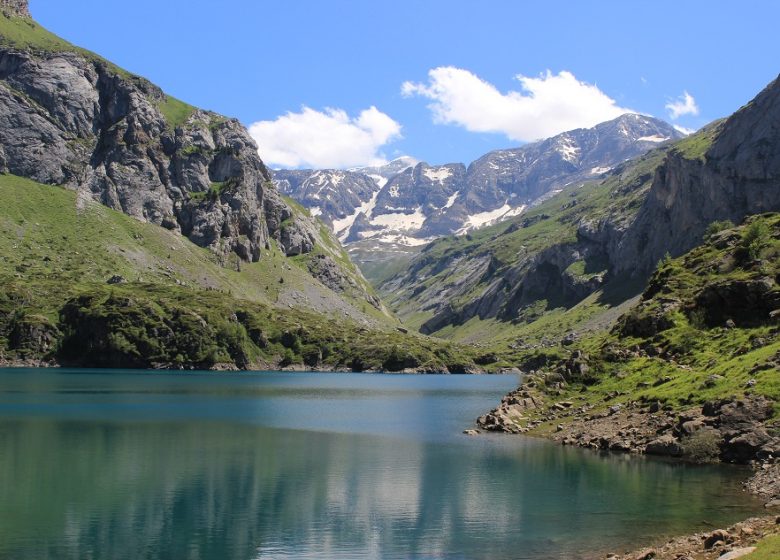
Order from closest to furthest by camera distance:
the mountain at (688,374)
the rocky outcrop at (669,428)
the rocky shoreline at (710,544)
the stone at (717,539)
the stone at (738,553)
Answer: the stone at (738,553) < the rocky shoreline at (710,544) < the stone at (717,539) < the rocky outcrop at (669,428) < the mountain at (688,374)

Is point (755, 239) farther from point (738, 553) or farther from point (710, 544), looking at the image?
point (738, 553)

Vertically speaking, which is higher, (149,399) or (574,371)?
(574,371)

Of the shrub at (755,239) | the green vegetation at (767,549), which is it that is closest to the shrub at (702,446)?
the green vegetation at (767,549)

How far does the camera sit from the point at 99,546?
43188 mm

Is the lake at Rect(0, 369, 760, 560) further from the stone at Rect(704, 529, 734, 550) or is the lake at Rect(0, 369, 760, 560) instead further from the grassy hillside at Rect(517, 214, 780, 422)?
the grassy hillside at Rect(517, 214, 780, 422)

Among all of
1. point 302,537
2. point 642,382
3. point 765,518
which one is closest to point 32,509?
point 302,537

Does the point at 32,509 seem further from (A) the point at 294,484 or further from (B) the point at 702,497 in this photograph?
(B) the point at 702,497

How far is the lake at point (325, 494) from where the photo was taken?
146 ft

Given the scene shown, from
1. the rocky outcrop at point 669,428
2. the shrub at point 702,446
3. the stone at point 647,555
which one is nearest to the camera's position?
the stone at point 647,555

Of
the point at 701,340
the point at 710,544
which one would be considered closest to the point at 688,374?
the point at 701,340

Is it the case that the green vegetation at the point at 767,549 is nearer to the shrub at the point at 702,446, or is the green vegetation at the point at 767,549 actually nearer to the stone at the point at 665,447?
the shrub at the point at 702,446

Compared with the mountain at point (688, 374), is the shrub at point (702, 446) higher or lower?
lower

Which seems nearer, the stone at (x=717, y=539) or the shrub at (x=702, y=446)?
the stone at (x=717, y=539)

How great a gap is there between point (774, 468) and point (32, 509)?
58732 millimetres
